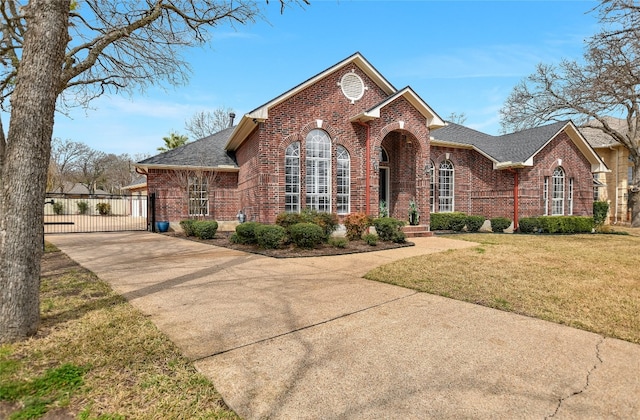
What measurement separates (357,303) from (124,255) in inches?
287

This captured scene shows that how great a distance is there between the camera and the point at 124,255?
30.0ft

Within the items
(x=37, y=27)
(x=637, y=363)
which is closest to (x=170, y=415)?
(x=637, y=363)

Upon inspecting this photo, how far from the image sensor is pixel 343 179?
1344cm

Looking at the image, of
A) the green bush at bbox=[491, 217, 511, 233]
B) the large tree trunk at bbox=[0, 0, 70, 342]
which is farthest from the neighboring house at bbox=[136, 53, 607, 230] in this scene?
the large tree trunk at bbox=[0, 0, 70, 342]

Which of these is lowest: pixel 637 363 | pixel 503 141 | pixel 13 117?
pixel 637 363

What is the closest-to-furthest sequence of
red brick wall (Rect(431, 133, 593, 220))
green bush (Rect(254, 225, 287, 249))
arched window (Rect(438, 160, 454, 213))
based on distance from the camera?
green bush (Rect(254, 225, 287, 249)) < red brick wall (Rect(431, 133, 593, 220)) < arched window (Rect(438, 160, 454, 213))

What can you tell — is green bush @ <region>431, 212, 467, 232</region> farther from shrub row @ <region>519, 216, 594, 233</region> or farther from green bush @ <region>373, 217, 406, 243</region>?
green bush @ <region>373, 217, 406, 243</region>

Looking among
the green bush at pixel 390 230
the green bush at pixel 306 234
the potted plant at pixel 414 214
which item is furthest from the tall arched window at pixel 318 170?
the potted plant at pixel 414 214

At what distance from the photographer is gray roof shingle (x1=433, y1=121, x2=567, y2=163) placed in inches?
663

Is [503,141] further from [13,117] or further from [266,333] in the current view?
[13,117]

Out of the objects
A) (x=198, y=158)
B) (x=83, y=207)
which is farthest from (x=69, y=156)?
(x=198, y=158)

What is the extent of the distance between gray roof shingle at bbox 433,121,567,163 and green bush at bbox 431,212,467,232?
3554mm

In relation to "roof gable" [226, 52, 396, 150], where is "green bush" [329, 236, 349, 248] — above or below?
below

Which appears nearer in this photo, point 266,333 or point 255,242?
point 266,333
